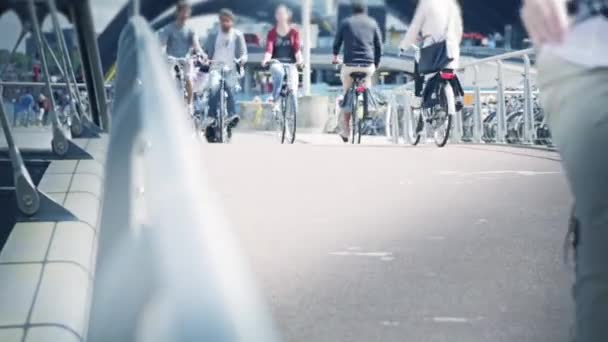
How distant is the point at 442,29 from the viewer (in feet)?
29.7

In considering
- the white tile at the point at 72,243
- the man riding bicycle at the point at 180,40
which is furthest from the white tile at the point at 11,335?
the man riding bicycle at the point at 180,40

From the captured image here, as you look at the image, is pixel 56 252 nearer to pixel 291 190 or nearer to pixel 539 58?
pixel 539 58

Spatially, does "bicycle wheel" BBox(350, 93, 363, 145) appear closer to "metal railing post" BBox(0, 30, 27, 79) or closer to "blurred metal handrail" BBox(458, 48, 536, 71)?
"blurred metal handrail" BBox(458, 48, 536, 71)

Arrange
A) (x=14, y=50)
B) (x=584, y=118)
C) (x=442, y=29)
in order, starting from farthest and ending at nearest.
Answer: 1. (x=442, y=29)
2. (x=14, y=50)
3. (x=584, y=118)

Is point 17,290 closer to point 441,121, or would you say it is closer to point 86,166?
point 86,166

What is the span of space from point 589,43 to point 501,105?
9.74 meters

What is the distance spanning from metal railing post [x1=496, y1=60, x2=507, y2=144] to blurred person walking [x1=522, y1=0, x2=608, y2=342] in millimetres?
9547

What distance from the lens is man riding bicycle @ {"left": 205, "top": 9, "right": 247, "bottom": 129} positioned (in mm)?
10836

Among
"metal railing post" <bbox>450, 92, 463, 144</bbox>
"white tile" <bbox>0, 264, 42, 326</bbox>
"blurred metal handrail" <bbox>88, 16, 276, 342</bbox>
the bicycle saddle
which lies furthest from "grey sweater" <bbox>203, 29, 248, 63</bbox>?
"blurred metal handrail" <bbox>88, 16, 276, 342</bbox>

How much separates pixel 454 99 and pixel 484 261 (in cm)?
564

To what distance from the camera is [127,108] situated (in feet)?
3.44

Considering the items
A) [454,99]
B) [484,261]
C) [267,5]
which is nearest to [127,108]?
[484,261]

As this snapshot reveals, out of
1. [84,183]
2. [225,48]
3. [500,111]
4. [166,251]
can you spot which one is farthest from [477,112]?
[166,251]

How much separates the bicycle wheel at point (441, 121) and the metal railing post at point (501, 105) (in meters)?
1.40
